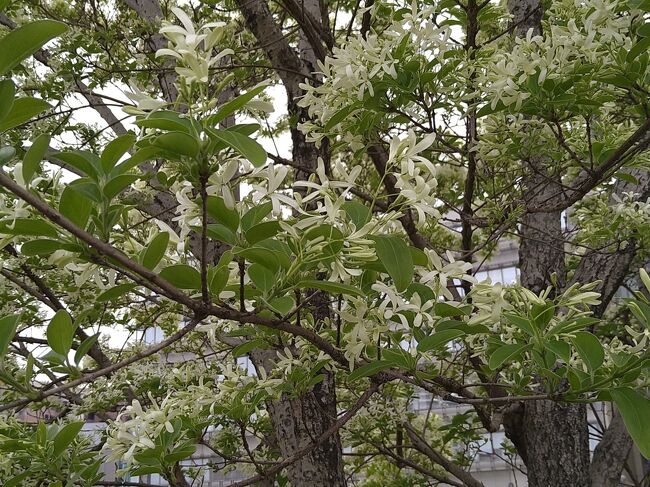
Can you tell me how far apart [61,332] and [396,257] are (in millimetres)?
485

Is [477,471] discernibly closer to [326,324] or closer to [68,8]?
[68,8]

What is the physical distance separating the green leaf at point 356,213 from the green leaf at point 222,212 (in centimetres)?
16

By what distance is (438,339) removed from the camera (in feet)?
3.45

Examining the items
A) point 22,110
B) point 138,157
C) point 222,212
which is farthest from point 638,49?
point 22,110

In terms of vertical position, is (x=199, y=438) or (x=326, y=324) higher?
(x=326, y=324)

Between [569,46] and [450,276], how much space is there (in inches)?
25.7

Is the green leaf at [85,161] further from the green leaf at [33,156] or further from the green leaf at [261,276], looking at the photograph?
the green leaf at [261,276]

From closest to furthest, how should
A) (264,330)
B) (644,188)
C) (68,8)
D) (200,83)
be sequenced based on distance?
1. (200,83)
2. (264,330)
3. (644,188)
4. (68,8)

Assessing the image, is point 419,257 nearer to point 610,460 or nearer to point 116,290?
point 116,290

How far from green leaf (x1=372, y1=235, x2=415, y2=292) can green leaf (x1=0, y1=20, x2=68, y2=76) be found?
18.3 inches

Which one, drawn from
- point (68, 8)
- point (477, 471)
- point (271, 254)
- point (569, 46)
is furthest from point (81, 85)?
point (477, 471)

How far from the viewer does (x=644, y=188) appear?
2547 millimetres

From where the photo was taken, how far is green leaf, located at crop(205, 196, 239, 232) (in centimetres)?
87

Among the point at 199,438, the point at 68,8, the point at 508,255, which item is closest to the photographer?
the point at 199,438
